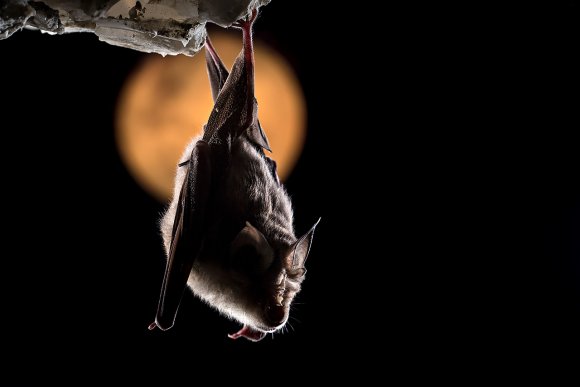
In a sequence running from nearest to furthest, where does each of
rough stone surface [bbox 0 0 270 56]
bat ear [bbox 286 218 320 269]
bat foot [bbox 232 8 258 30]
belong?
rough stone surface [bbox 0 0 270 56], bat foot [bbox 232 8 258 30], bat ear [bbox 286 218 320 269]

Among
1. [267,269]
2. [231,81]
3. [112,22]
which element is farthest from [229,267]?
[112,22]

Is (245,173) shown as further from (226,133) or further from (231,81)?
(231,81)

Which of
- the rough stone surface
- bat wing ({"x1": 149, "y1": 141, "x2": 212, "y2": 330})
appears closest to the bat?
bat wing ({"x1": 149, "y1": 141, "x2": 212, "y2": 330})

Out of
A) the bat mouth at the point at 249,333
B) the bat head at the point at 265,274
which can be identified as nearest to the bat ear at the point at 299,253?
the bat head at the point at 265,274

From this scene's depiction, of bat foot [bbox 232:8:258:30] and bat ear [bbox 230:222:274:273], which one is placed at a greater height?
bat foot [bbox 232:8:258:30]

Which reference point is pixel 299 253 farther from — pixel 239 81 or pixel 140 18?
pixel 140 18

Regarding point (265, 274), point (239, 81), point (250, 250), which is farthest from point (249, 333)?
point (239, 81)

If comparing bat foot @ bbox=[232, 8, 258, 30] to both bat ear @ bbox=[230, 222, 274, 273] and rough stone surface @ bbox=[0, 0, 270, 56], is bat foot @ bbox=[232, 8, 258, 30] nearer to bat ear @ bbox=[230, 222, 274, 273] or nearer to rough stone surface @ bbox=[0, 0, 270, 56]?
rough stone surface @ bbox=[0, 0, 270, 56]

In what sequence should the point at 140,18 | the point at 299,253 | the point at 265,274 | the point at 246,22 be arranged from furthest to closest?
1. the point at 299,253
2. the point at 265,274
3. the point at 246,22
4. the point at 140,18
